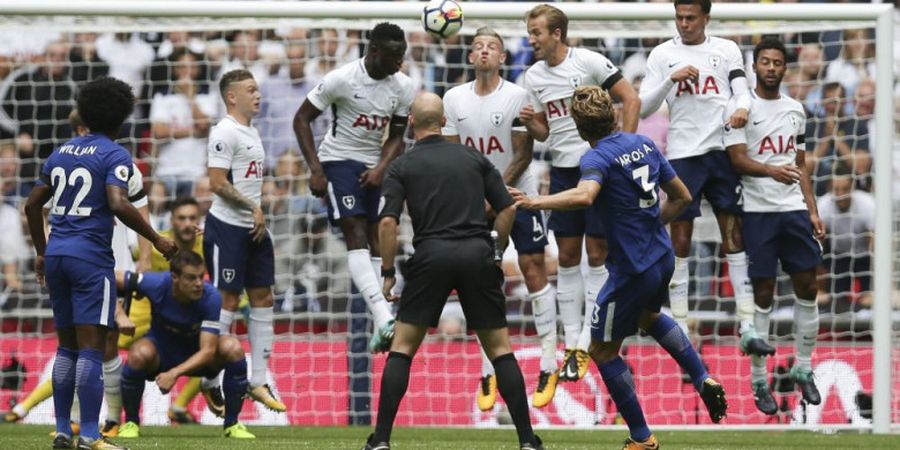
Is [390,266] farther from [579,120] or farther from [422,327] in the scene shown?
[579,120]

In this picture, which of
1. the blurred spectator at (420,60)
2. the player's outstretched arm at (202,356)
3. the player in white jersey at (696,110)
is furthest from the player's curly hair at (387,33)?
the player's outstretched arm at (202,356)

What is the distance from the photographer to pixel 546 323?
11.8 metres

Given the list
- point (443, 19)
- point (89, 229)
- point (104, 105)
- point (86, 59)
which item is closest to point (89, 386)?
point (89, 229)

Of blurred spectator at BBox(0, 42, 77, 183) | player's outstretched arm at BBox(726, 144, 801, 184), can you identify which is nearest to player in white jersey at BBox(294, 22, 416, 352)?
player's outstretched arm at BBox(726, 144, 801, 184)

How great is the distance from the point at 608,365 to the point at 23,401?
5.85 m

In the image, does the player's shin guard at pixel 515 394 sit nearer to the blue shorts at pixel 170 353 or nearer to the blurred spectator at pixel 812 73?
the blue shorts at pixel 170 353

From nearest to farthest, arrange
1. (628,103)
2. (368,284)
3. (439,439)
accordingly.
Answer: (439,439)
(628,103)
(368,284)

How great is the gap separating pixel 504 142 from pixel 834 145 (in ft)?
11.9

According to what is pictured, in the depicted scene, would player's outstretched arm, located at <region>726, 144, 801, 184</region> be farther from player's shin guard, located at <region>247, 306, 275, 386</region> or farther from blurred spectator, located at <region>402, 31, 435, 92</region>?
player's shin guard, located at <region>247, 306, 275, 386</region>

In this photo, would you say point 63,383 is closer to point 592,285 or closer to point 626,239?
point 626,239

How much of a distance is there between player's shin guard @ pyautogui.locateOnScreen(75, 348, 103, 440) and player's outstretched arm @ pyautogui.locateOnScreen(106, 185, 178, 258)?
0.75m

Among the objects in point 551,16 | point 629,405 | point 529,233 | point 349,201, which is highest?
point 551,16

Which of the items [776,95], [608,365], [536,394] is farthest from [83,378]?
[776,95]

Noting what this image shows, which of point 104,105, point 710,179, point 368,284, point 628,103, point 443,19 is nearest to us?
point 104,105
